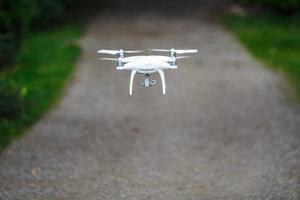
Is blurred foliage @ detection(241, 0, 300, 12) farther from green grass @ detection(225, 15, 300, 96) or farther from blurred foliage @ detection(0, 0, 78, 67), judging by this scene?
blurred foliage @ detection(0, 0, 78, 67)

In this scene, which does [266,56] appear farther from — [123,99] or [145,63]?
[145,63]

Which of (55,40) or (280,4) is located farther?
(280,4)

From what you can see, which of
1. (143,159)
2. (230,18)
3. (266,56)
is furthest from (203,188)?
(230,18)

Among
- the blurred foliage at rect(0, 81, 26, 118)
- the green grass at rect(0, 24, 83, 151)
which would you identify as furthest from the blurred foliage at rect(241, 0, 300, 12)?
the blurred foliage at rect(0, 81, 26, 118)

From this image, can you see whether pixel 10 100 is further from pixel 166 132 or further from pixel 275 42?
pixel 275 42

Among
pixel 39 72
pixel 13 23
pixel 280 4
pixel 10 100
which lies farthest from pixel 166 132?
pixel 280 4
